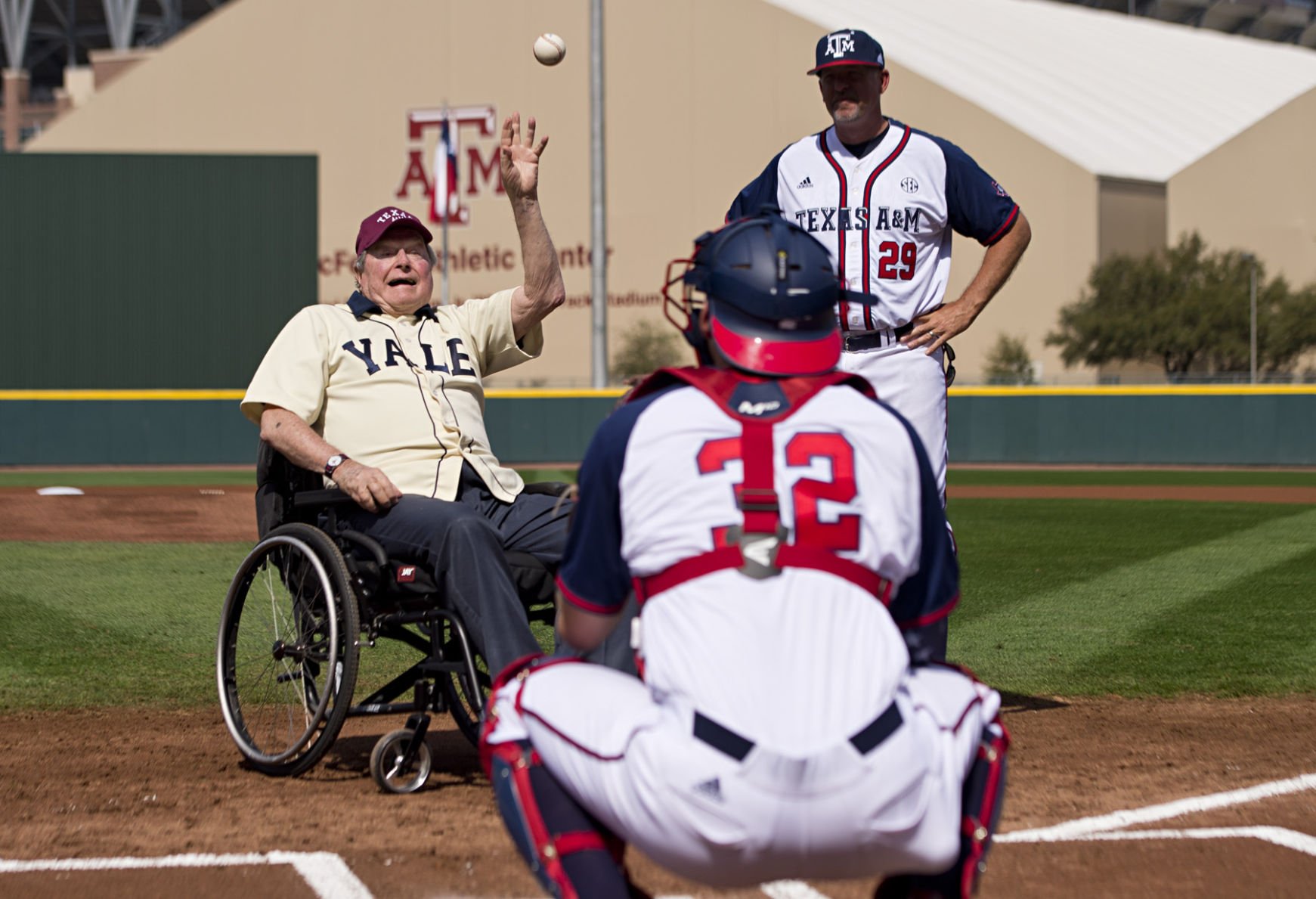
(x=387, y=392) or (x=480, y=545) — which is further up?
(x=387, y=392)

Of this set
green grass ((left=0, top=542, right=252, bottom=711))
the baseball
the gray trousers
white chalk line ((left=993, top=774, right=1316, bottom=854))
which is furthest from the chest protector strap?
the baseball

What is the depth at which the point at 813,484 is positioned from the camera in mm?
2406

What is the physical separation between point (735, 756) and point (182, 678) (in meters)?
4.68

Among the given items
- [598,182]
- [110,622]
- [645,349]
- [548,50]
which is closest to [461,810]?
[110,622]

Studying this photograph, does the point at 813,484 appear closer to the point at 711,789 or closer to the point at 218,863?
the point at 711,789

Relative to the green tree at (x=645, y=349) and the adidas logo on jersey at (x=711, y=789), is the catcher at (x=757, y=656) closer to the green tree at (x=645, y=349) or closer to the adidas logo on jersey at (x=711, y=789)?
the adidas logo on jersey at (x=711, y=789)

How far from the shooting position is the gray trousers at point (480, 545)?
14.1ft

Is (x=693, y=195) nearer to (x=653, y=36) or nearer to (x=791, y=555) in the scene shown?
(x=653, y=36)

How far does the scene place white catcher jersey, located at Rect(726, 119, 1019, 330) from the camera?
16.7 feet

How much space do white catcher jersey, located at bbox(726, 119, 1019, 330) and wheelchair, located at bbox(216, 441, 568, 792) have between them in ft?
3.88

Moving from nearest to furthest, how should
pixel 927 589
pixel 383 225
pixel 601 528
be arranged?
pixel 601 528 → pixel 927 589 → pixel 383 225

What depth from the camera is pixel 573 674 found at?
A: 99.9 inches

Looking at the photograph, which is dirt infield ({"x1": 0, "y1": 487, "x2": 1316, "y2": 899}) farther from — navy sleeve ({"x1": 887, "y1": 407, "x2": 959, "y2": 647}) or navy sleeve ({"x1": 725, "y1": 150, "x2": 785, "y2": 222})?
navy sleeve ({"x1": 725, "y1": 150, "x2": 785, "y2": 222})

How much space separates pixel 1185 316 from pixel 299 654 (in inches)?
1773
